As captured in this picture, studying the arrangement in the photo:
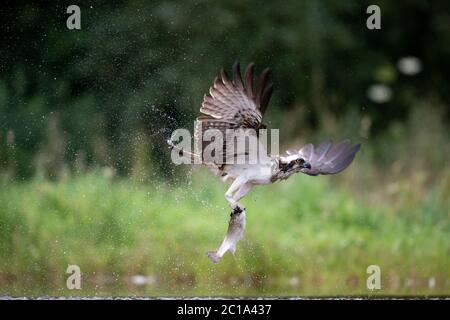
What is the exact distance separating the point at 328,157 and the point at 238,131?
2.93 ft

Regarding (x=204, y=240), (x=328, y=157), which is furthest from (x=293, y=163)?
(x=204, y=240)

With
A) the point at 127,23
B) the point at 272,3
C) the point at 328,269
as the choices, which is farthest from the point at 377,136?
the point at 328,269

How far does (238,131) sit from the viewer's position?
201 inches

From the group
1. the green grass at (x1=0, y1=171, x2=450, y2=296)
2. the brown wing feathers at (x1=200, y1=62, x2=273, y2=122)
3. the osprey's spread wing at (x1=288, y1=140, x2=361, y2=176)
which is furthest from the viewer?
the green grass at (x1=0, y1=171, x2=450, y2=296)

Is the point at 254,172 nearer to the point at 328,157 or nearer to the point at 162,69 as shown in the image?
the point at 328,157

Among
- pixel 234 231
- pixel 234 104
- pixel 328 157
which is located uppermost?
pixel 234 104

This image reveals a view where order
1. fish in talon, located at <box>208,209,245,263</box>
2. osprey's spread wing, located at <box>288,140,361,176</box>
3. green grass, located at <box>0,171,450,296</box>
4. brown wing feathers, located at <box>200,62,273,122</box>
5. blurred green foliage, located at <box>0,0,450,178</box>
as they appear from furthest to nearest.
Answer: blurred green foliage, located at <box>0,0,450,178</box> < green grass, located at <box>0,171,450,296</box> < osprey's spread wing, located at <box>288,140,361,176</box> < fish in talon, located at <box>208,209,245,263</box> < brown wing feathers, located at <box>200,62,273,122</box>

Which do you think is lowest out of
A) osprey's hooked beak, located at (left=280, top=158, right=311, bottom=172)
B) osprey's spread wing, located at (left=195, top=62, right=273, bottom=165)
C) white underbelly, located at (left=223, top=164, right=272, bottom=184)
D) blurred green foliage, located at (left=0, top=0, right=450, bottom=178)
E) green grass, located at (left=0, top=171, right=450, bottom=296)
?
green grass, located at (left=0, top=171, right=450, bottom=296)

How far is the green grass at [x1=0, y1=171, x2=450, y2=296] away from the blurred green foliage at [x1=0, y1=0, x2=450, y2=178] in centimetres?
43

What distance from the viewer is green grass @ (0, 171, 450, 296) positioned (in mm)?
6957

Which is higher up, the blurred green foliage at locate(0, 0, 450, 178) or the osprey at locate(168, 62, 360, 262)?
the blurred green foliage at locate(0, 0, 450, 178)

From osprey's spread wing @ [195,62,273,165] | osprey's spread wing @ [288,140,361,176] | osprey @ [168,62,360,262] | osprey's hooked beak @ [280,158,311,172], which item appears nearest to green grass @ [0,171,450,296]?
osprey's spread wing @ [288,140,361,176]

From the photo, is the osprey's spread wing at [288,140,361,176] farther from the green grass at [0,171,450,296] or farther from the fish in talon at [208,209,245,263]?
the green grass at [0,171,450,296]

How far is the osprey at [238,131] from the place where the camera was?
4.98 meters
